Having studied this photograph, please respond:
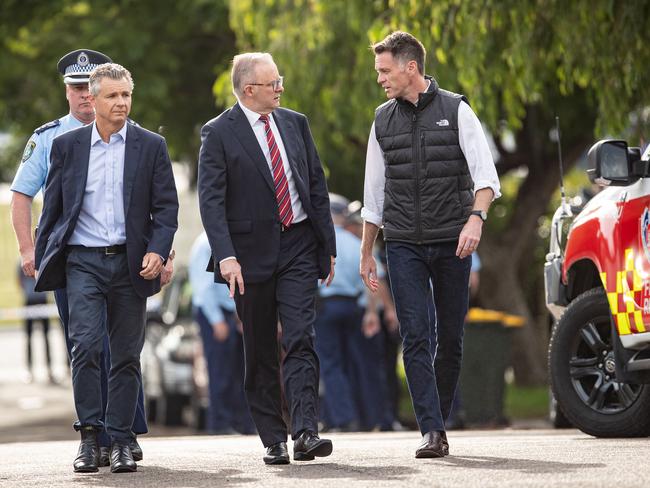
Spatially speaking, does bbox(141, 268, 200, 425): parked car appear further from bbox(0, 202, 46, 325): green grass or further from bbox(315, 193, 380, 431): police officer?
bbox(0, 202, 46, 325): green grass

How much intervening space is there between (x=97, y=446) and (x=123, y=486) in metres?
0.85

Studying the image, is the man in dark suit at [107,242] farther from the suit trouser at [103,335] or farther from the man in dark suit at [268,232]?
the man in dark suit at [268,232]

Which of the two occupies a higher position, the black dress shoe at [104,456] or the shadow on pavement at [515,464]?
the black dress shoe at [104,456]

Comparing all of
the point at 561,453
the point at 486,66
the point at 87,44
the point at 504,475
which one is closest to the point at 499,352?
the point at 486,66

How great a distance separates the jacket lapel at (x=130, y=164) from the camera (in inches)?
319

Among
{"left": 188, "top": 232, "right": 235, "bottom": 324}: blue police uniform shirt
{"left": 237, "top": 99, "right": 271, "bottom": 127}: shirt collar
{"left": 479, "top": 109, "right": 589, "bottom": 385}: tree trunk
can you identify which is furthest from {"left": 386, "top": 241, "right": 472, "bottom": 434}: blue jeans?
{"left": 479, "top": 109, "right": 589, "bottom": 385}: tree trunk

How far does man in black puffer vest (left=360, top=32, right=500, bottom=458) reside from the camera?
805cm

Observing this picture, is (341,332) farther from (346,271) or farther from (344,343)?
(346,271)

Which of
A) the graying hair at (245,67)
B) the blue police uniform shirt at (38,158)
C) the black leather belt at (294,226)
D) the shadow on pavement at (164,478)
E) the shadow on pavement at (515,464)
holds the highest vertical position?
the graying hair at (245,67)

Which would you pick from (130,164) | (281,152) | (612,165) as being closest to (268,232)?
(281,152)

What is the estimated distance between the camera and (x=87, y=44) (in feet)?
61.5

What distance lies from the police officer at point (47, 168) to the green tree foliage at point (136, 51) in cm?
975

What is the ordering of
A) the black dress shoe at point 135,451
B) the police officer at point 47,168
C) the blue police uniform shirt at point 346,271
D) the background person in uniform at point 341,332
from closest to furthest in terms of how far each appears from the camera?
1. the black dress shoe at point 135,451
2. the police officer at point 47,168
3. the background person in uniform at point 341,332
4. the blue police uniform shirt at point 346,271

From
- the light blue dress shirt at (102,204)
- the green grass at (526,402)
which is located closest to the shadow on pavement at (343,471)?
the light blue dress shirt at (102,204)
